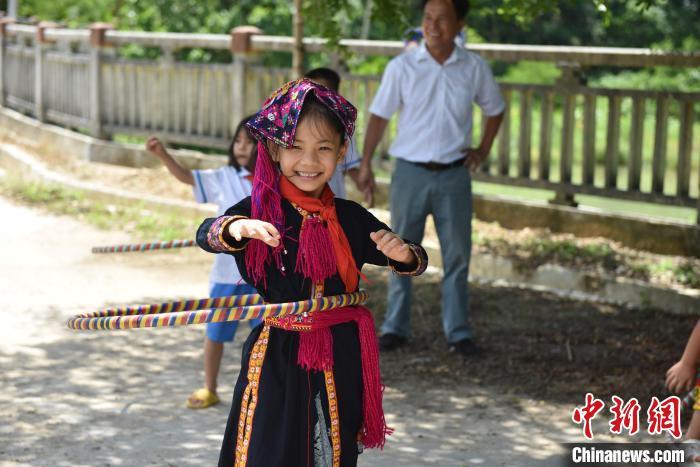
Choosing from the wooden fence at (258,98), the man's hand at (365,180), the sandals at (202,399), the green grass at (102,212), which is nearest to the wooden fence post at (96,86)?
the wooden fence at (258,98)

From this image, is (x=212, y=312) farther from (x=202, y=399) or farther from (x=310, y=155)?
(x=202, y=399)

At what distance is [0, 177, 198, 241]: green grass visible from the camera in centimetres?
1087

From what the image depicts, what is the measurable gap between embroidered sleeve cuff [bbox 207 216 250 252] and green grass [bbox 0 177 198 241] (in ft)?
21.9

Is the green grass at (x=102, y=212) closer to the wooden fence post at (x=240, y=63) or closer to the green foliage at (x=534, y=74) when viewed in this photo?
the wooden fence post at (x=240, y=63)

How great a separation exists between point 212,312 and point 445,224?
11.7ft

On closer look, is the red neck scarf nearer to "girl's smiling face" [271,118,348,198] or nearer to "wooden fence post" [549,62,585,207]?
"girl's smiling face" [271,118,348,198]

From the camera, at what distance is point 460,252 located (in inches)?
282

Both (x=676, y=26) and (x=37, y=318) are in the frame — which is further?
(x=676, y=26)

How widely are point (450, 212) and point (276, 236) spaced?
371 centimetres

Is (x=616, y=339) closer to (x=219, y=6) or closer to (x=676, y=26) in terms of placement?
(x=219, y=6)

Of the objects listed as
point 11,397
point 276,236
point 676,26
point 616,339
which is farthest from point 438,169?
point 676,26

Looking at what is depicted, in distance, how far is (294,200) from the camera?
12.8 ft

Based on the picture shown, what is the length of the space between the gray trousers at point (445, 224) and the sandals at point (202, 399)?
1.60 meters

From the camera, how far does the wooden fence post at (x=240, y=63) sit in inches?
496
